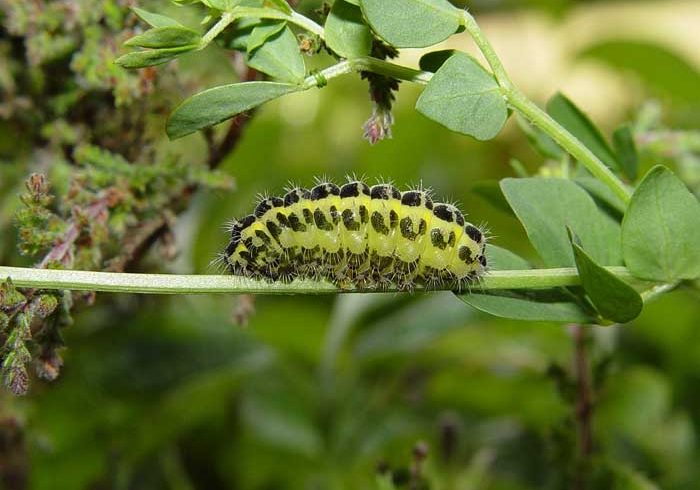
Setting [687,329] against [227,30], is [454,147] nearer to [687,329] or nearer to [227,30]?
[687,329]

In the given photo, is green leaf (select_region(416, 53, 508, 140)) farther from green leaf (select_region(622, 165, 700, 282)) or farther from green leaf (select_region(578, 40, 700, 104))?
green leaf (select_region(578, 40, 700, 104))

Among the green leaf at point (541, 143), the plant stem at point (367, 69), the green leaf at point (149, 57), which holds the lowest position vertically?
the green leaf at point (149, 57)

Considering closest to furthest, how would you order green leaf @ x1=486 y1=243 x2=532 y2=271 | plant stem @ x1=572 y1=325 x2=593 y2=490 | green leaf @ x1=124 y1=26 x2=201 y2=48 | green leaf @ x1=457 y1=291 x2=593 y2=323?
green leaf @ x1=124 y1=26 x2=201 y2=48, green leaf @ x1=457 y1=291 x2=593 y2=323, green leaf @ x1=486 y1=243 x2=532 y2=271, plant stem @ x1=572 y1=325 x2=593 y2=490

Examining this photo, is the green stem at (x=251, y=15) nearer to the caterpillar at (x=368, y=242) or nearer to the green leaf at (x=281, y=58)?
the green leaf at (x=281, y=58)

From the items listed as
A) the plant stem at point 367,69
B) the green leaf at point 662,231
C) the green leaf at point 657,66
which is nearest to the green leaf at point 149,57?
the plant stem at point 367,69

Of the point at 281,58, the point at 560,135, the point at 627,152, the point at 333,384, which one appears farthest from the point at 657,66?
the point at 281,58

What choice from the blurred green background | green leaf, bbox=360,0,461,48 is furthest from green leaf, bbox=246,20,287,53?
the blurred green background

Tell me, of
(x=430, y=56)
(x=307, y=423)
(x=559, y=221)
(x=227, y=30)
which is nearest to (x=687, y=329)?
(x=307, y=423)
